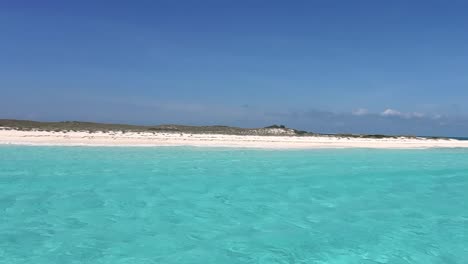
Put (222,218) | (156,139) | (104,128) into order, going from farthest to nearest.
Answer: (104,128) < (156,139) < (222,218)

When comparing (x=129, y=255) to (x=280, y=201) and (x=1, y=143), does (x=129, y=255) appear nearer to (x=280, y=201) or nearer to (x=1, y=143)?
(x=280, y=201)

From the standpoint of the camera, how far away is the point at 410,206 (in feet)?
36.9

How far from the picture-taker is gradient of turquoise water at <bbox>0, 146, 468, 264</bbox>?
675cm

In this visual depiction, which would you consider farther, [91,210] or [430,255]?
[91,210]

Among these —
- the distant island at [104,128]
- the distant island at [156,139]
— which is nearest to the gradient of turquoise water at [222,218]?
the distant island at [156,139]

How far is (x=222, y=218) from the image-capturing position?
9141 mm

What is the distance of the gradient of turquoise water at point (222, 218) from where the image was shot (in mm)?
6754

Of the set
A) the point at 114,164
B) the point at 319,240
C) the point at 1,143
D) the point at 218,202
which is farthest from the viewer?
the point at 1,143

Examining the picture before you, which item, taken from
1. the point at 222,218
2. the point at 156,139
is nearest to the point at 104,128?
the point at 156,139

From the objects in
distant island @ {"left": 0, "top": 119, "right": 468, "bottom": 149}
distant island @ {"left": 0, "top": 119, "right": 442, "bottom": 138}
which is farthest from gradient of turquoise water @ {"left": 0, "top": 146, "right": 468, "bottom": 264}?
distant island @ {"left": 0, "top": 119, "right": 442, "bottom": 138}

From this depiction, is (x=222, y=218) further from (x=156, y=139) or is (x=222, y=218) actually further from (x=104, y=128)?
(x=104, y=128)

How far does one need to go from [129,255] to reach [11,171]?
37.8 feet

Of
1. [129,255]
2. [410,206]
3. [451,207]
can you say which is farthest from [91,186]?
[451,207]

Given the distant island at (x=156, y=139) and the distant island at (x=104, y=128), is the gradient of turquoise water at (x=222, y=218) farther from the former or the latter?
the distant island at (x=104, y=128)
